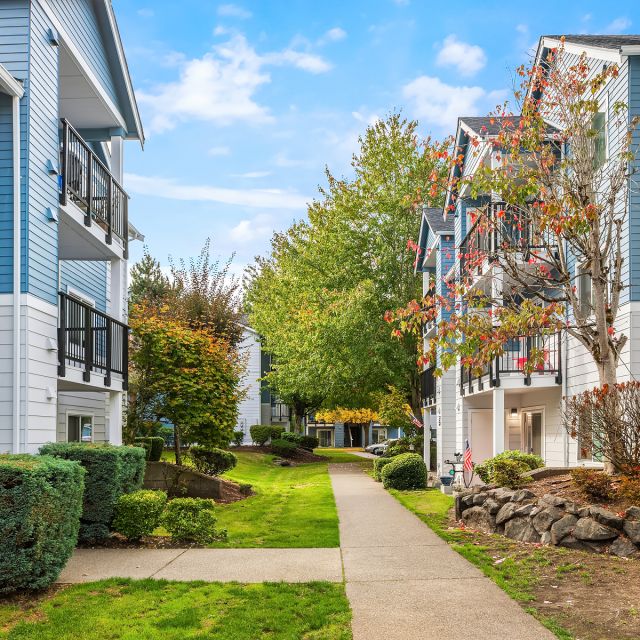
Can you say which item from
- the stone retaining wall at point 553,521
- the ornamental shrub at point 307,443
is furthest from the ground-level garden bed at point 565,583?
the ornamental shrub at point 307,443

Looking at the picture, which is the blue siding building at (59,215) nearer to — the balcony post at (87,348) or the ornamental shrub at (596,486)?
the balcony post at (87,348)

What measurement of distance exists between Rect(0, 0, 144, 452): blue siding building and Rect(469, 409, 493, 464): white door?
12316mm

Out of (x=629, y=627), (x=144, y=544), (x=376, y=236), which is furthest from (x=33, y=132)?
(x=376, y=236)

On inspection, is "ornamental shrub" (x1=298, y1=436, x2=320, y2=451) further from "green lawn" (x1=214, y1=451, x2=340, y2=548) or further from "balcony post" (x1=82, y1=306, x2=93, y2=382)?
"balcony post" (x1=82, y1=306, x2=93, y2=382)

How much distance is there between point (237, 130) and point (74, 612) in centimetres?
2265

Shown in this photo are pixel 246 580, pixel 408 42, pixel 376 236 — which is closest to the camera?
pixel 246 580

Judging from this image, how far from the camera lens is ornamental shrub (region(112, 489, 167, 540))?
484 inches

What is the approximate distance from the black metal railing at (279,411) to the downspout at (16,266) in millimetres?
49408

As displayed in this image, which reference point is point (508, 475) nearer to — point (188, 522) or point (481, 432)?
point (188, 522)

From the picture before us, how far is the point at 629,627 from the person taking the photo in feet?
24.1

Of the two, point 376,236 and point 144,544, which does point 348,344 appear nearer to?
point 376,236

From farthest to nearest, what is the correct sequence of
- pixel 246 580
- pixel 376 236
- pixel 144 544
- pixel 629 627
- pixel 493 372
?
pixel 376 236 → pixel 493 372 → pixel 144 544 → pixel 246 580 → pixel 629 627

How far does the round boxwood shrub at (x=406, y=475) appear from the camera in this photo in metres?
23.6

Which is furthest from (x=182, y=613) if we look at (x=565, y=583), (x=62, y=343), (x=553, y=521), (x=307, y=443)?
(x=307, y=443)
